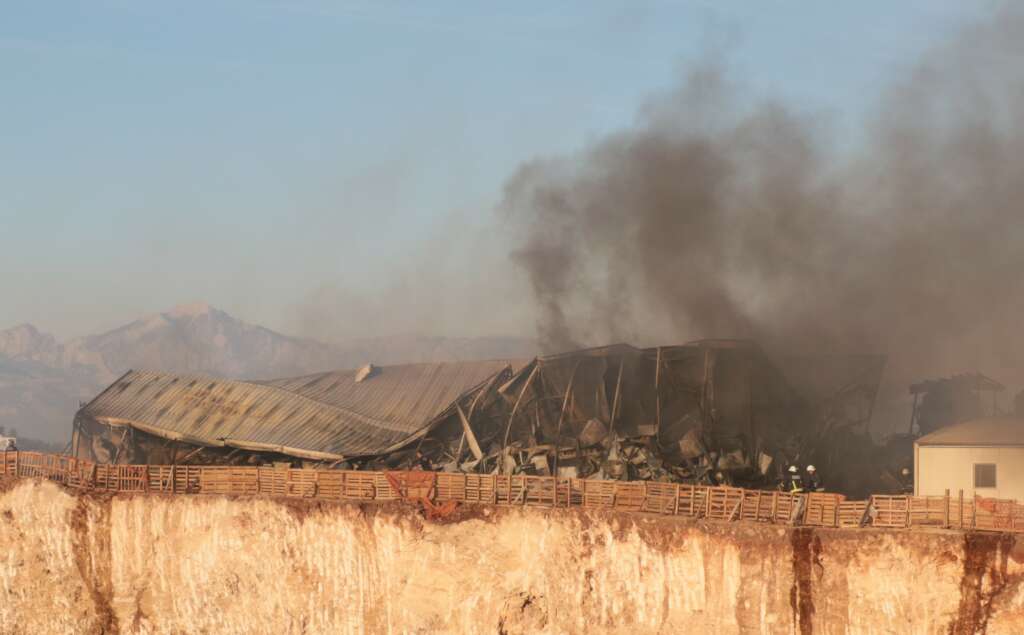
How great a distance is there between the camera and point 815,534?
38.2 meters

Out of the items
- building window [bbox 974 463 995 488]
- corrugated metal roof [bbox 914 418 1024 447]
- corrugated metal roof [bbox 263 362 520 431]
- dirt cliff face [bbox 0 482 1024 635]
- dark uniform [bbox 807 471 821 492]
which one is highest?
corrugated metal roof [bbox 263 362 520 431]

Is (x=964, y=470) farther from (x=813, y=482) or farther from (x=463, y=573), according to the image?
(x=463, y=573)

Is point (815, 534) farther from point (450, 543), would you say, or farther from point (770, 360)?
point (770, 360)

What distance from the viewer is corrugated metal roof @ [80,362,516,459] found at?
56.8 metres

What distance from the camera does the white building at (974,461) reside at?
1601 inches

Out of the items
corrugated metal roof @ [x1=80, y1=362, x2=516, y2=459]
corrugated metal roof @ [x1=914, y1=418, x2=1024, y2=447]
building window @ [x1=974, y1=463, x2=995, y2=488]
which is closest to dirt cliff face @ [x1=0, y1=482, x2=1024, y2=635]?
building window @ [x1=974, y1=463, x2=995, y2=488]

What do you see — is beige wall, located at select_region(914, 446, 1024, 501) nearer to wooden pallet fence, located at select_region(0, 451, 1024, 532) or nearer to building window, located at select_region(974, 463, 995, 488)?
building window, located at select_region(974, 463, 995, 488)

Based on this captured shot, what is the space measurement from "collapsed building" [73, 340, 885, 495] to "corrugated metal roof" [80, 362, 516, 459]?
0.14m

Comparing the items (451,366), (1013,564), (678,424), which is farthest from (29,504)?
(1013,564)

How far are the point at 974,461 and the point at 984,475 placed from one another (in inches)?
19.4

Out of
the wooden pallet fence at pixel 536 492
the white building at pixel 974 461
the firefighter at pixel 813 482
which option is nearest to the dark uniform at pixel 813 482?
the firefighter at pixel 813 482

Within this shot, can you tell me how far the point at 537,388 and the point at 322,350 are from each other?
132 meters

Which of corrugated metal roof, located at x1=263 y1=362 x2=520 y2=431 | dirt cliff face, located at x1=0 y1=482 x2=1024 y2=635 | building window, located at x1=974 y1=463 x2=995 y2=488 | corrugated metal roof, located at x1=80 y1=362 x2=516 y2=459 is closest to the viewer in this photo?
dirt cliff face, located at x1=0 y1=482 x2=1024 y2=635

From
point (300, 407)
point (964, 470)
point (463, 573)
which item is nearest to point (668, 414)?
point (463, 573)
